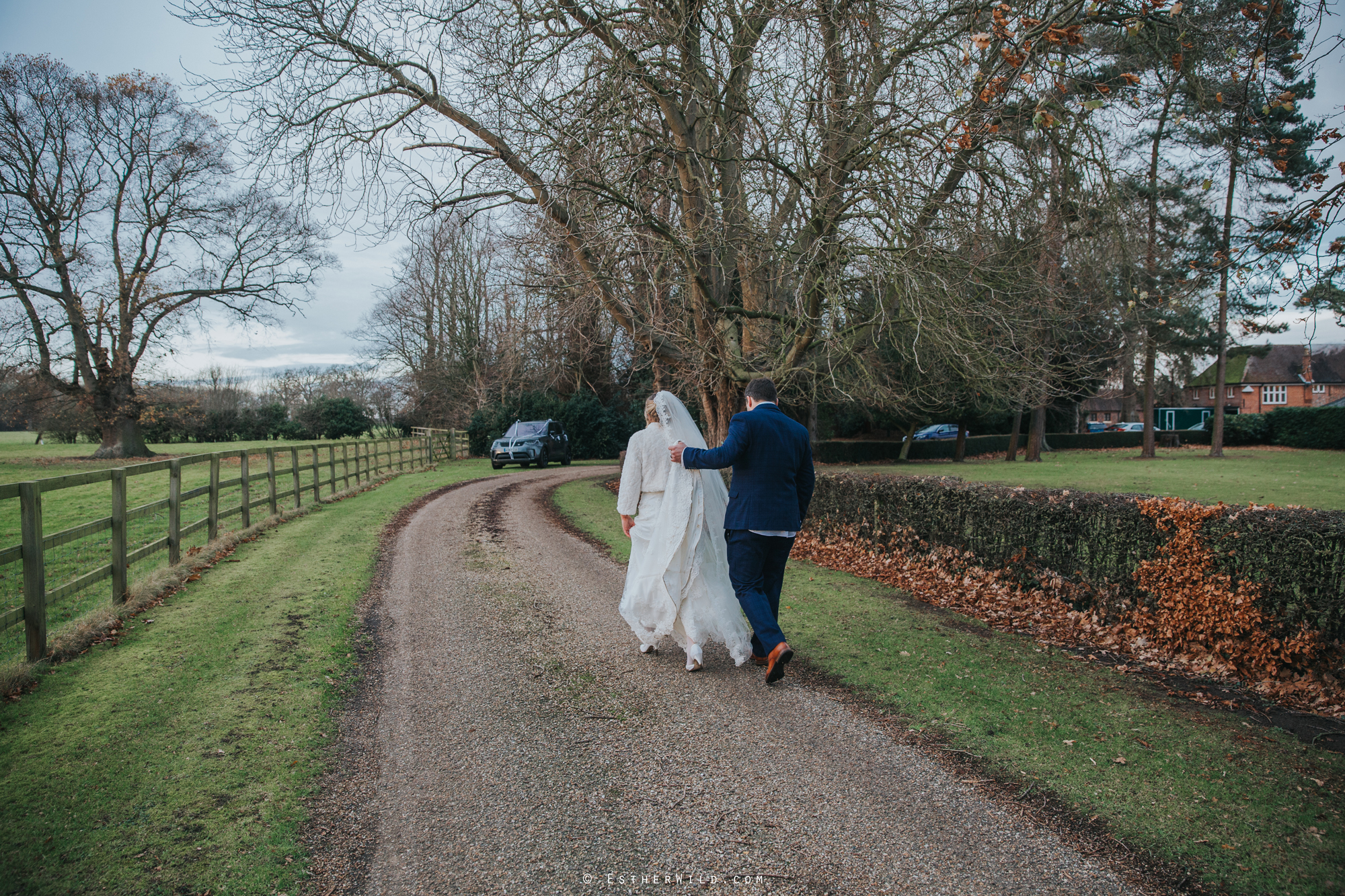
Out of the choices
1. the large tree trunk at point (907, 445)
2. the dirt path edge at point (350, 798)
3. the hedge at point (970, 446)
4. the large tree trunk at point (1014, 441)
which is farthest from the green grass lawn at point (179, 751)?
the large tree trunk at point (1014, 441)

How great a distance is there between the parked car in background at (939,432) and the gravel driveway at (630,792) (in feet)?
135

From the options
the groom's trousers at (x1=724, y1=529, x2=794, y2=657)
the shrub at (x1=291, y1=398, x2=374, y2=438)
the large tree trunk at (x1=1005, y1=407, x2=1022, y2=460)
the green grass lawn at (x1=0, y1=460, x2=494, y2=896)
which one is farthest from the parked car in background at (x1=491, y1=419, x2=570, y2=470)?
the groom's trousers at (x1=724, y1=529, x2=794, y2=657)

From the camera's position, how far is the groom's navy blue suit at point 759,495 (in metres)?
4.66

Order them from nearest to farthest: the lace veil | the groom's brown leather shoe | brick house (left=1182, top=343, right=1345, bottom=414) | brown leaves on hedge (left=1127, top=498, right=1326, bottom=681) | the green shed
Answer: the groom's brown leather shoe < brown leaves on hedge (left=1127, top=498, right=1326, bottom=681) < the lace veil < the green shed < brick house (left=1182, top=343, right=1345, bottom=414)

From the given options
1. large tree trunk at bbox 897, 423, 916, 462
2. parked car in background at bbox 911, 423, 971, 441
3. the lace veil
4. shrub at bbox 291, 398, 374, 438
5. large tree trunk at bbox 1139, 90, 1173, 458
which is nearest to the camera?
the lace veil

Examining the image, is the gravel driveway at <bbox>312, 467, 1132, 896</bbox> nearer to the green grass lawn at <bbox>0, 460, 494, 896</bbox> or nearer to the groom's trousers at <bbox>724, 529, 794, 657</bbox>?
the green grass lawn at <bbox>0, 460, 494, 896</bbox>

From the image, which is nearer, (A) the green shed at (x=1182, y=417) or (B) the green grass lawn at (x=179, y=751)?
(B) the green grass lawn at (x=179, y=751)

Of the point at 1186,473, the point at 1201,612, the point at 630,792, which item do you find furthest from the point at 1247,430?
the point at 630,792

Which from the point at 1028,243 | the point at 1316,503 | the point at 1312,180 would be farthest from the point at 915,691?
the point at 1316,503

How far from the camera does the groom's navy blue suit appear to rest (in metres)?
4.66

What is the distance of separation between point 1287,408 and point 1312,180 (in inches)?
1709

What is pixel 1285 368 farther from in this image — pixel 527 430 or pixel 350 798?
pixel 350 798

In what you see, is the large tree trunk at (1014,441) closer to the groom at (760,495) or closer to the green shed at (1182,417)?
the groom at (760,495)

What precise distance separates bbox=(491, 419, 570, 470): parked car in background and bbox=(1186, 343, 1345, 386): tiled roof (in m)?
58.8
